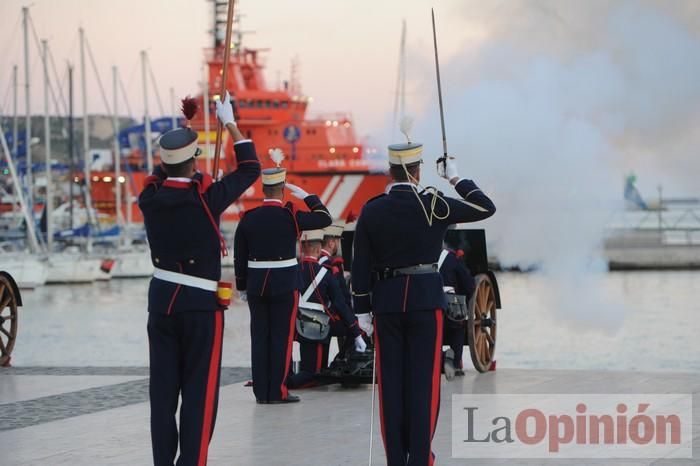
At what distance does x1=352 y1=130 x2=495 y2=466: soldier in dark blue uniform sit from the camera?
6.91m

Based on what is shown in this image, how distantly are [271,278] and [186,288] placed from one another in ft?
12.2

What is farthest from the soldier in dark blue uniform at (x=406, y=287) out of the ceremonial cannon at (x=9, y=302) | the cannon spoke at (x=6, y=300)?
the cannon spoke at (x=6, y=300)

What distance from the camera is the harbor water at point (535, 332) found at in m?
18.8

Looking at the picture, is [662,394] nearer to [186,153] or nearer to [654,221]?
[186,153]

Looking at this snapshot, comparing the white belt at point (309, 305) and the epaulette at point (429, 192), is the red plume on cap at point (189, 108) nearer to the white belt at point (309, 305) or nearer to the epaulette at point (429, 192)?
the epaulette at point (429, 192)

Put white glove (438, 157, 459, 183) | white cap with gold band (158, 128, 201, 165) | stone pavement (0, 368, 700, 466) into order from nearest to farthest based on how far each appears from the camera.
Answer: white cap with gold band (158, 128, 201, 165), white glove (438, 157, 459, 183), stone pavement (0, 368, 700, 466)

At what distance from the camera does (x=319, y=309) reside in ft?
36.7

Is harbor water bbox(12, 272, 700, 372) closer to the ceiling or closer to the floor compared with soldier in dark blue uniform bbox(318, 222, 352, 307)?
closer to the floor

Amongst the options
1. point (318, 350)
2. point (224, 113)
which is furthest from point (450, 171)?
point (318, 350)

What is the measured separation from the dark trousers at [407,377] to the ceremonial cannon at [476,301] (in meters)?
3.90

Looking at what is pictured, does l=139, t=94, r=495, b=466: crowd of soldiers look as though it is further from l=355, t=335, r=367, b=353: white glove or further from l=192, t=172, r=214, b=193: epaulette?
l=355, t=335, r=367, b=353: white glove

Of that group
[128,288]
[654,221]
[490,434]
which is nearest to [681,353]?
[490,434]

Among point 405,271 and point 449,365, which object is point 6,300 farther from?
point 405,271

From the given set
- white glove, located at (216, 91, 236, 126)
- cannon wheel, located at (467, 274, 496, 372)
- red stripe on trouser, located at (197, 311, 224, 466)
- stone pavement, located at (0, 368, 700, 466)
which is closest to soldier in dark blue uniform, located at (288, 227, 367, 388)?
stone pavement, located at (0, 368, 700, 466)
